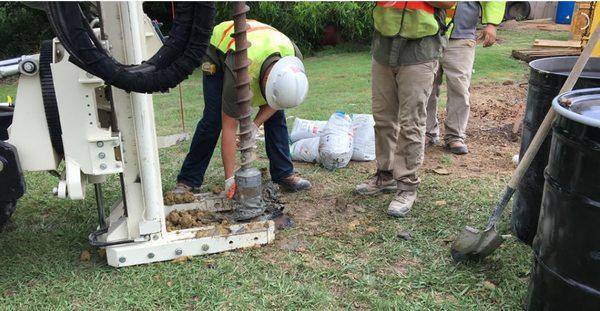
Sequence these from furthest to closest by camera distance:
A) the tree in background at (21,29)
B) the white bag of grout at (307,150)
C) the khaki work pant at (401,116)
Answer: the tree in background at (21,29), the white bag of grout at (307,150), the khaki work pant at (401,116)

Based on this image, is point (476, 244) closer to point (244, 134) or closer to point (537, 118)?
point (537, 118)

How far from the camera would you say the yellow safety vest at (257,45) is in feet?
Result: 11.1

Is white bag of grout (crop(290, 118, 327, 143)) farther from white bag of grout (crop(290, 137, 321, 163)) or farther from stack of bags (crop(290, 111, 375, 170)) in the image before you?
white bag of grout (crop(290, 137, 321, 163))

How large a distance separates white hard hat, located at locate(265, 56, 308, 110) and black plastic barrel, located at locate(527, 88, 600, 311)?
1487 mm

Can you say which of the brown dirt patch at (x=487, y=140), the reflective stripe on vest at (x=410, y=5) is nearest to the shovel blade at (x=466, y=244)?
the reflective stripe on vest at (x=410, y=5)

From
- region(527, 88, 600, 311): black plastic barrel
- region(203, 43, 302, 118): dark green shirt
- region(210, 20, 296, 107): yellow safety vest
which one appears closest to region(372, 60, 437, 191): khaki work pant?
region(210, 20, 296, 107): yellow safety vest

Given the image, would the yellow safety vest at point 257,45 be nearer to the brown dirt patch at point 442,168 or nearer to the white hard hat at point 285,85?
the white hard hat at point 285,85

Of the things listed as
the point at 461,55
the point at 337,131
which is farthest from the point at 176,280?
the point at 461,55

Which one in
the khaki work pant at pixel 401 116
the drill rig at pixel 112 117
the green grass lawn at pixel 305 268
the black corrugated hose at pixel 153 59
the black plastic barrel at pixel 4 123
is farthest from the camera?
the khaki work pant at pixel 401 116

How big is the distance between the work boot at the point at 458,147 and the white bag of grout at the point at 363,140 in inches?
30.5

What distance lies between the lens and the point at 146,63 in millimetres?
2391

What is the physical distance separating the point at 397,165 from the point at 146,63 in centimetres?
192

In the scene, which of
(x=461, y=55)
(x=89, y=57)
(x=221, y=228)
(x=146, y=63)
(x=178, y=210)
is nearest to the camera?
(x=89, y=57)

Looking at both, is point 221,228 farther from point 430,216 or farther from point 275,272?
point 430,216
